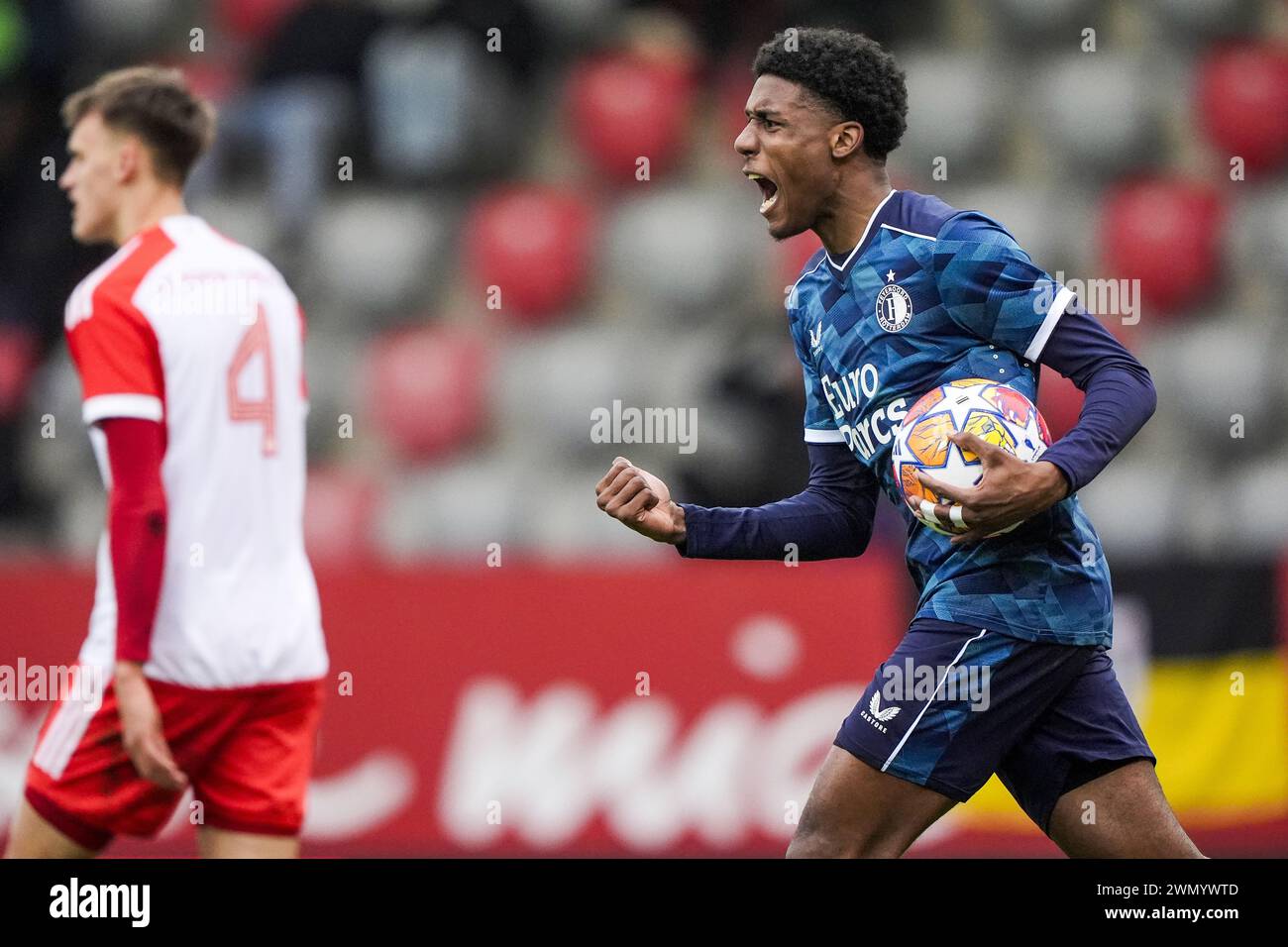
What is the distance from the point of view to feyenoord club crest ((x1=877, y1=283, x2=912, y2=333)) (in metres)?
3.66

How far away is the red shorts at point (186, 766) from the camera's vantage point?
160 inches

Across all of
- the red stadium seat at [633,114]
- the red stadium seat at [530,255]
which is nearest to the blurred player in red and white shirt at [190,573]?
the red stadium seat at [530,255]

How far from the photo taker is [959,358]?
11.9 feet

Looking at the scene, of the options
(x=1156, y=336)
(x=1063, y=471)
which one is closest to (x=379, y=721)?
(x=1063, y=471)

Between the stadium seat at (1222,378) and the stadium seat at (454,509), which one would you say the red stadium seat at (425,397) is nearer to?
the stadium seat at (454,509)

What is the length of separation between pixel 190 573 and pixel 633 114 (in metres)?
5.90

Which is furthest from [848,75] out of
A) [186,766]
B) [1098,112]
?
[1098,112]

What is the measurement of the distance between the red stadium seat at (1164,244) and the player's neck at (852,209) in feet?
18.3

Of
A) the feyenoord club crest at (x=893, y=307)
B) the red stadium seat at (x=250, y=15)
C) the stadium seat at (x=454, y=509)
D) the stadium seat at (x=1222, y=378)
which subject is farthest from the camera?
the red stadium seat at (x=250, y=15)

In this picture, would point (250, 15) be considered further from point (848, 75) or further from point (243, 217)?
point (848, 75)

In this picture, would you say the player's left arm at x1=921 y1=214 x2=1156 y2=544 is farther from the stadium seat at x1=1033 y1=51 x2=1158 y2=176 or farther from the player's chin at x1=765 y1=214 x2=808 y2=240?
the stadium seat at x1=1033 y1=51 x2=1158 y2=176

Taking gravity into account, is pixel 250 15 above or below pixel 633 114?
above

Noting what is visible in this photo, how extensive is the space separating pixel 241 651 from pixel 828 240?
1754 mm
